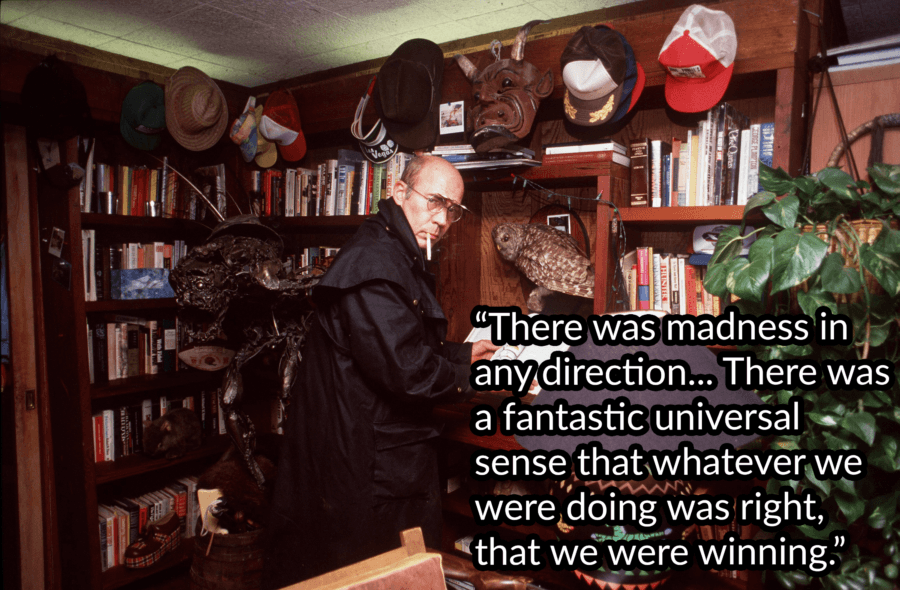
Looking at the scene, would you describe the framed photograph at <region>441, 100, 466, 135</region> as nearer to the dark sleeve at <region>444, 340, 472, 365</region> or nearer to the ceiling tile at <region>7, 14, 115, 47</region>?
the dark sleeve at <region>444, 340, 472, 365</region>

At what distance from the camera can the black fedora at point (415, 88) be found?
237 cm

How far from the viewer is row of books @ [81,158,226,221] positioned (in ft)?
8.87

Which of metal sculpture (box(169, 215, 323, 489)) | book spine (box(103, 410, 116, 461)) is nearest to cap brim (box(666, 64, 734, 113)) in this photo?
metal sculpture (box(169, 215, 323, 489))

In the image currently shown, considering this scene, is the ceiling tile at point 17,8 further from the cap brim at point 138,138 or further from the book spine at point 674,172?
the book spine at point 674,172

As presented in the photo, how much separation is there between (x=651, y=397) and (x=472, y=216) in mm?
1555

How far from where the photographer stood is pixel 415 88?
2.36 m

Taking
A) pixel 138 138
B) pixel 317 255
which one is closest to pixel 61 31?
pixel 138 138

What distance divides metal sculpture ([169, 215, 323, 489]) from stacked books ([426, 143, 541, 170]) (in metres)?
0.74

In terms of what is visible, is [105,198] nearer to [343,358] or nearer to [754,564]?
[343,358]

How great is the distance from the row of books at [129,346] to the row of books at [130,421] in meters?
0.15

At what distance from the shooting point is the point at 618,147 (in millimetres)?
2016

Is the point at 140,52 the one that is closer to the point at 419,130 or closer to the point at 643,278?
the point at 419,130

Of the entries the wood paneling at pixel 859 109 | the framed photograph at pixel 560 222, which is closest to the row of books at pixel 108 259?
the framed photograph at pixel 560 222

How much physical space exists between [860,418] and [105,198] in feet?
9.81
